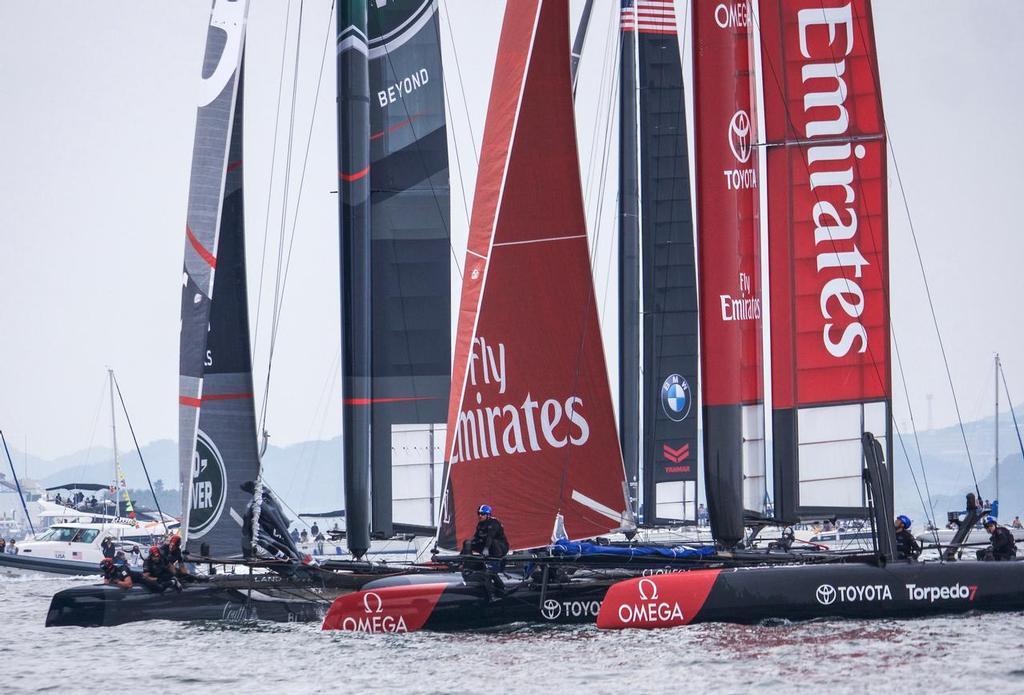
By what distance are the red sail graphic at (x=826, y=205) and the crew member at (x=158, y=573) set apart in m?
8.41

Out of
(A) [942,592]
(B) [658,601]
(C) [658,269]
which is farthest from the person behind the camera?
(C) [658,269]

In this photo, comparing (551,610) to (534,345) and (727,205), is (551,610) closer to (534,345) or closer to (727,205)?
(534,345)

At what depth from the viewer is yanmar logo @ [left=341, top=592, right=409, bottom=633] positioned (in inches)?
707

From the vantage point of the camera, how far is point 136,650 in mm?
18594

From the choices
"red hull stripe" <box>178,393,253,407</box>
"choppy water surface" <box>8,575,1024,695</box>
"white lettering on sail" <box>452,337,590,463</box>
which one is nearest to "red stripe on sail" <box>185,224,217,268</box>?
"red hull stripe" <box>178,393,253,407</box>

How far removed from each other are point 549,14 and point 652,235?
8.82 m

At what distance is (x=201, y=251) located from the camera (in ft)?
75.9

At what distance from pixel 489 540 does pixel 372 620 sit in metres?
1.69

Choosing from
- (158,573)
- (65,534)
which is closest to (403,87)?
(158,573)

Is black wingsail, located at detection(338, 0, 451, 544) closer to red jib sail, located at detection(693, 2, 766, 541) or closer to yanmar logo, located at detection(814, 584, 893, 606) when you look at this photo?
red jib sail, located at detection(693, 2, 766, 541)

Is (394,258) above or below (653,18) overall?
below

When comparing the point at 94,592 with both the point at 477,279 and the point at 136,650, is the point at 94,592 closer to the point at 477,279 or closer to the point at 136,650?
the point at 136,650

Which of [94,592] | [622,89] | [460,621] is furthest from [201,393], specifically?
[622,89]

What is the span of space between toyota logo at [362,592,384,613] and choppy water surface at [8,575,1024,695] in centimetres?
41
